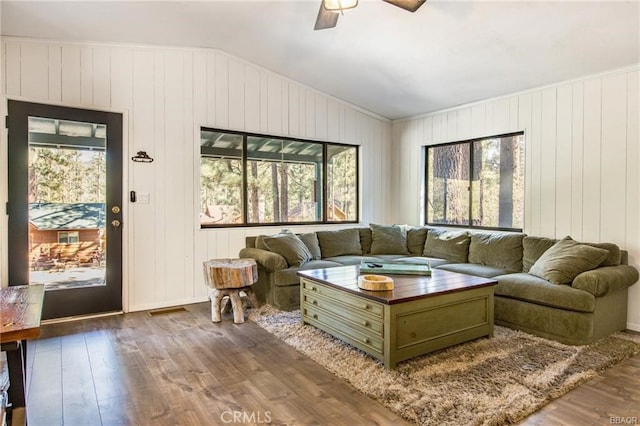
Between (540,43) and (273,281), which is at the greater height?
(540,43)

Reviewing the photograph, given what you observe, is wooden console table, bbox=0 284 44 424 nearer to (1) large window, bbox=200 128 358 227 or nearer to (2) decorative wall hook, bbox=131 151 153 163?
(2) decorative wall hook, bbox=131 151 153 163

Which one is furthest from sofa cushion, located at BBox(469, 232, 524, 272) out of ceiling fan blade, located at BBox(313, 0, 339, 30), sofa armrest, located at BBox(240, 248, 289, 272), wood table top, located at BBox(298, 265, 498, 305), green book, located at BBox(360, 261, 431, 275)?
ceiling fan blade, located at BBox(313, 0, 339, 30)

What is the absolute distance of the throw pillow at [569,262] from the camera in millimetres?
3219

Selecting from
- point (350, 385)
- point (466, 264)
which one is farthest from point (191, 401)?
point (466, 264)

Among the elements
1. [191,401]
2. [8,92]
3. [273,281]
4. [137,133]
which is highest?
[8,92]

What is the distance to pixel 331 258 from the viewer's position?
189 inches

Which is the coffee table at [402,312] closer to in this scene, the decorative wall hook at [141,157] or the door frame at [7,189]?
the door frame at [7,189]

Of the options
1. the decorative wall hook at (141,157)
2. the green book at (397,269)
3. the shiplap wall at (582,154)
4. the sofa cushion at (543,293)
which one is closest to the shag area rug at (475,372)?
the sofa cushion at (543,293)

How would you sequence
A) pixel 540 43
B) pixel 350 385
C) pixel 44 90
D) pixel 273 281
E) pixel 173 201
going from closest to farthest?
pixel 350 385, pixel 540 43, pixel 44 90, pixel 273 281, pixel 173 201

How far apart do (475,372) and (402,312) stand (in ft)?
1.96

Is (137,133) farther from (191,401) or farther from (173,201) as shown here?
(191,401)

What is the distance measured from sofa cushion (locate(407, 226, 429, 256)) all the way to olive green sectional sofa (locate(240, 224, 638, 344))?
0.01 meters

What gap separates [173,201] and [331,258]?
2000mm

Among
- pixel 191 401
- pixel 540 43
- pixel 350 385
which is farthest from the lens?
pixel 540 43
